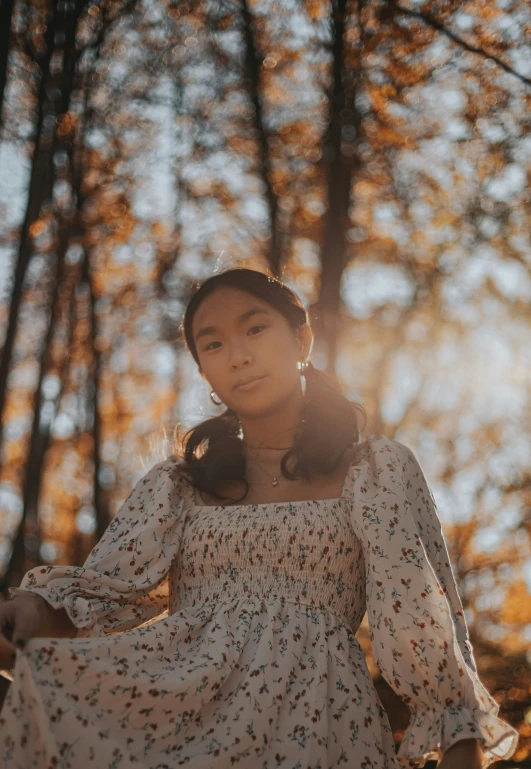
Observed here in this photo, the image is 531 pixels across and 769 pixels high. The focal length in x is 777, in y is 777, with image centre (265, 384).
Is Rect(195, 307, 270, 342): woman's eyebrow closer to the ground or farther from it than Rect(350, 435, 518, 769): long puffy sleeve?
farther from it

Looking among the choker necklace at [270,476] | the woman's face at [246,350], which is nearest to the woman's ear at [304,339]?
the woman's face at [246,350]

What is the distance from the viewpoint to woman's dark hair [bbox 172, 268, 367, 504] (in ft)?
8.25

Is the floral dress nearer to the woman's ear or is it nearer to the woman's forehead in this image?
the woman's ear

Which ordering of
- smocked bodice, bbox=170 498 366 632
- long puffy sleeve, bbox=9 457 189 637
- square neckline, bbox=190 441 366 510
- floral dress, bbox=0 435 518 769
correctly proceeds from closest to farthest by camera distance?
floral dress, bbox=0 435 518 769, long puffy sleeve, bbox=9 457 189 637, smocked bodice, bbox=170 498 366 632, square neckline, bbox=190 441 366 510

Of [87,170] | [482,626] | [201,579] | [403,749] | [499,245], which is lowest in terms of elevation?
[482,626]

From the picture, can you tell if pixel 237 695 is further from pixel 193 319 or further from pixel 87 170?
pixel 87 170

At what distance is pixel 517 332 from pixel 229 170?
3.71 m

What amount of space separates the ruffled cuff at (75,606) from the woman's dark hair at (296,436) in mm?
628

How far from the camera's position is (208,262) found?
9.36m

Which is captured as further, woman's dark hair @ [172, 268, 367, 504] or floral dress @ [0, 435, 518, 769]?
woman's dark hair @ [172, 268, 367, 504]

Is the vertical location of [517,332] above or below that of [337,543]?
above

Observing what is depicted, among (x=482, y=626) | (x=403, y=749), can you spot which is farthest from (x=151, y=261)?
(x=403, y=749)

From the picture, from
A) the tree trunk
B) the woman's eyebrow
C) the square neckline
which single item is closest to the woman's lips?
the woman's eyebrow

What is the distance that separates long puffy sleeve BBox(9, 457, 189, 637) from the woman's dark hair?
0.42 ft
